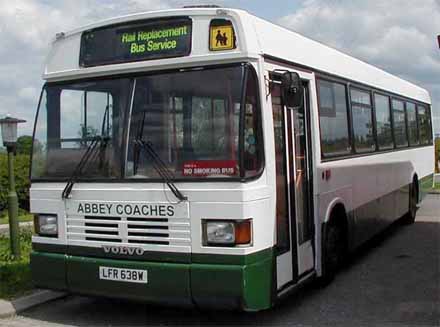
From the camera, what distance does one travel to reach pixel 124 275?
5.77 meters

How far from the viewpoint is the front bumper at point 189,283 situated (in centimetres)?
536

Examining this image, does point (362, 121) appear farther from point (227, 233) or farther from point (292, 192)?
point (227, 233)

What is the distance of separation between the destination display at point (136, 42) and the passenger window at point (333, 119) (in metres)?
2.24

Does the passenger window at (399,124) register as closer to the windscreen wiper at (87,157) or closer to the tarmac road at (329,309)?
the tarmac road at (329,309)

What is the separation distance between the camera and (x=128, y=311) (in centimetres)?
671

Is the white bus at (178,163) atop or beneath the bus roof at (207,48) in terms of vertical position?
beneath

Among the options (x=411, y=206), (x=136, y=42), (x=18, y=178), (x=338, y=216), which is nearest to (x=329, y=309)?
(x=338, y=216)

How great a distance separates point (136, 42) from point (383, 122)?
5785mm

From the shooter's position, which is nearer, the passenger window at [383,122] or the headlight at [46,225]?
the headlight at [46,225]

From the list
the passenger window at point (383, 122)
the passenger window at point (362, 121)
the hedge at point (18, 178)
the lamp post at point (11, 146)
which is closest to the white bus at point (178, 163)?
the passenger window at point (362, 121)

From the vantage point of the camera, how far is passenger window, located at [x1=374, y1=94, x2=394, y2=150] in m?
10.2

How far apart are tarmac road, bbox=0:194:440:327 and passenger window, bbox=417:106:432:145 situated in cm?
602

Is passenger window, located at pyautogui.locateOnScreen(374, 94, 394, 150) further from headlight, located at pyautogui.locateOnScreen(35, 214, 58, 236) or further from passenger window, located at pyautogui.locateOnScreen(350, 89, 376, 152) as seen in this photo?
headlight, located at pyautogui.locateOnScreen(35, 214, 58, 236)

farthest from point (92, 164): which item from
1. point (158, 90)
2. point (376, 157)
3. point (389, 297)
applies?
point (376, 157)
